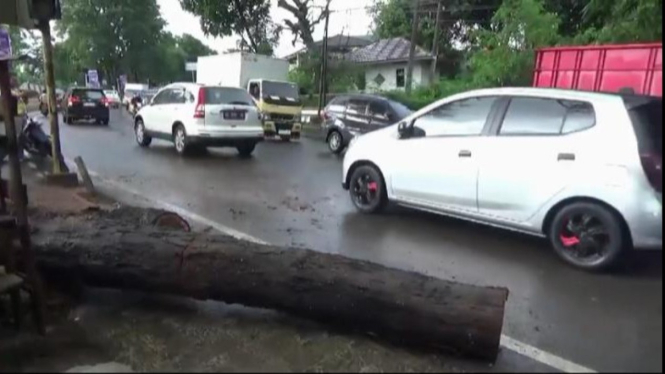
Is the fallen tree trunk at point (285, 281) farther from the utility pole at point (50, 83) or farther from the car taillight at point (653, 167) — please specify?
the utility pole at point (50, 83)

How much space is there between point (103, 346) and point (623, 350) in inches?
126

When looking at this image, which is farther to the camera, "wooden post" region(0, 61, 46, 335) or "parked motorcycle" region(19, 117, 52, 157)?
"parked motorcycle" region(19, 117, 52, 157)

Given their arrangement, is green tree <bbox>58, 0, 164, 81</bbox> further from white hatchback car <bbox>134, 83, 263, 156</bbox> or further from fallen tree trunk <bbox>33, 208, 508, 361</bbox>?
fallen tree trunk <bbox>33, 208, 508, 361</bbox>

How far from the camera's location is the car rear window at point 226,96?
13.6m

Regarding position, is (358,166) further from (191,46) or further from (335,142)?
(191,46)

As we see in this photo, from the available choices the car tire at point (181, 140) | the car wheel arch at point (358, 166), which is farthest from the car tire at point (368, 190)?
the car tire at point (181, 140)

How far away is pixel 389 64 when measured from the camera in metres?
37.8

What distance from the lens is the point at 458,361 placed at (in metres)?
3.44

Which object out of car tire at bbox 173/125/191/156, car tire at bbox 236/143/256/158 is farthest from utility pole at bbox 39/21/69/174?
car tire at bbox 236/143/256/158

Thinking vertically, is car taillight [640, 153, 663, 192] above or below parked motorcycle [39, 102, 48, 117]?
above

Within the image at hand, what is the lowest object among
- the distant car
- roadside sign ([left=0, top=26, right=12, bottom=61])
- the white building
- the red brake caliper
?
the distant car

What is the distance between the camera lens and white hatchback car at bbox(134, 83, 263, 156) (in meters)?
13.4

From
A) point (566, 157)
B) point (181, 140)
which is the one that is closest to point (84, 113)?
point (181, 140)

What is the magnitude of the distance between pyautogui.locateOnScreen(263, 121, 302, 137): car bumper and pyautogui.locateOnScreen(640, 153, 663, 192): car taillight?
47.6 ft
